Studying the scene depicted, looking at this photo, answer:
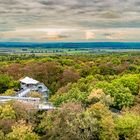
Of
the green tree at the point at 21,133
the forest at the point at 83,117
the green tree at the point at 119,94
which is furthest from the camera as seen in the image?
the green tree at the point at 119,94

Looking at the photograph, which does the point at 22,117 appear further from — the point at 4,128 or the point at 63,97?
the point at 63,97

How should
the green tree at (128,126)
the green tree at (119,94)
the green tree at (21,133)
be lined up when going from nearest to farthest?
the green tree at (21,133)
the green tree at (128,126)
the green tree at (119,94)

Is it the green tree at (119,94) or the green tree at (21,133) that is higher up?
the green tree at (119,94)

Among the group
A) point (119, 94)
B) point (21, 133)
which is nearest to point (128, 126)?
point (21, 133)

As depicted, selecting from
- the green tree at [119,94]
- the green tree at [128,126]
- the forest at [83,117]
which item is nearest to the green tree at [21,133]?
the forest at [83,117]

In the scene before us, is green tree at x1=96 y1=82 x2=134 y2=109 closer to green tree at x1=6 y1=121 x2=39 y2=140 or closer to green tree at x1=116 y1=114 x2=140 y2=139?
green tree at x1=116 y1=114 x2=140 y2=139

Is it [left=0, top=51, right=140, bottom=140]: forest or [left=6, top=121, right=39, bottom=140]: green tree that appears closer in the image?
[left=6, top=121, right=39, bottom=140]: green tree

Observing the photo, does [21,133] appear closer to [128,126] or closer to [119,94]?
[128,126]

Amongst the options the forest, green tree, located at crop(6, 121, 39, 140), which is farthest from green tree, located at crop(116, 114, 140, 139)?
green tree, located at crop(6, 121, 39, 140)

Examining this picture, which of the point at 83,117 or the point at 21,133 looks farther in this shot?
the point at 83,117

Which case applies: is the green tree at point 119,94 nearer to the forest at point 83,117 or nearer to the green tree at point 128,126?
the forest at point 83,117

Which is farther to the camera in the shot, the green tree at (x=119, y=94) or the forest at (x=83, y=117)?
the green tree at (x=119, y=94)
